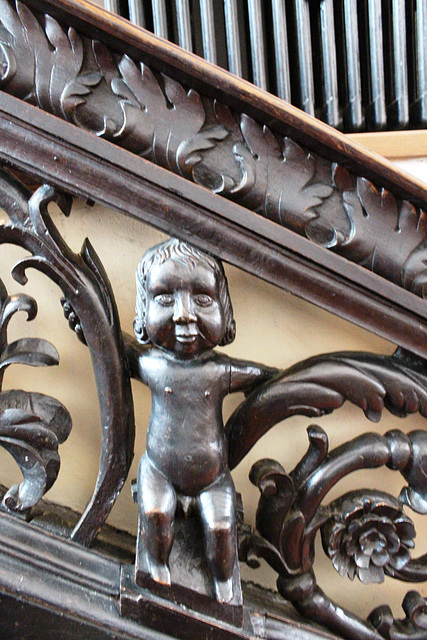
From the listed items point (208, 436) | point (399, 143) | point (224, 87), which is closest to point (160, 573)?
point (208, 436)

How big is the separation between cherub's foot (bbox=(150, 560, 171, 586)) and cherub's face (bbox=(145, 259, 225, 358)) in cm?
24

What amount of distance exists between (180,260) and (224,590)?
36cm

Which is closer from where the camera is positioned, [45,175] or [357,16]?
[45,175]

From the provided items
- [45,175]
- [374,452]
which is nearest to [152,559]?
[374,452]

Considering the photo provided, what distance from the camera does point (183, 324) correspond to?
576 mm

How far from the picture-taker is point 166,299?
59 centimetres

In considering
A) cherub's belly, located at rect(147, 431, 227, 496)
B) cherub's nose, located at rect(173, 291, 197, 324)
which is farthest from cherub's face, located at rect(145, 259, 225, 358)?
cherub's belly, located at rect(147, 431, 227, 496)

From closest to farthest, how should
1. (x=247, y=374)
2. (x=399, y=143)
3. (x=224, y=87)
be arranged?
1. (x=224, y=87)
2. (x=247, y=374)
3. (x=399, y=143)

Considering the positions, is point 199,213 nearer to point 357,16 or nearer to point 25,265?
point 25,265

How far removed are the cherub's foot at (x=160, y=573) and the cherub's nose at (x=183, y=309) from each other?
0.87 ft

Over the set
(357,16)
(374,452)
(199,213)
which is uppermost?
(357,16)

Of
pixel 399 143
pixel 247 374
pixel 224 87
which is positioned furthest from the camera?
pixel 399 143

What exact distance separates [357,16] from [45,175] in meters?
0.53

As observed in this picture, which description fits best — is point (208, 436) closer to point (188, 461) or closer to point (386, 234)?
point (188, 461)
